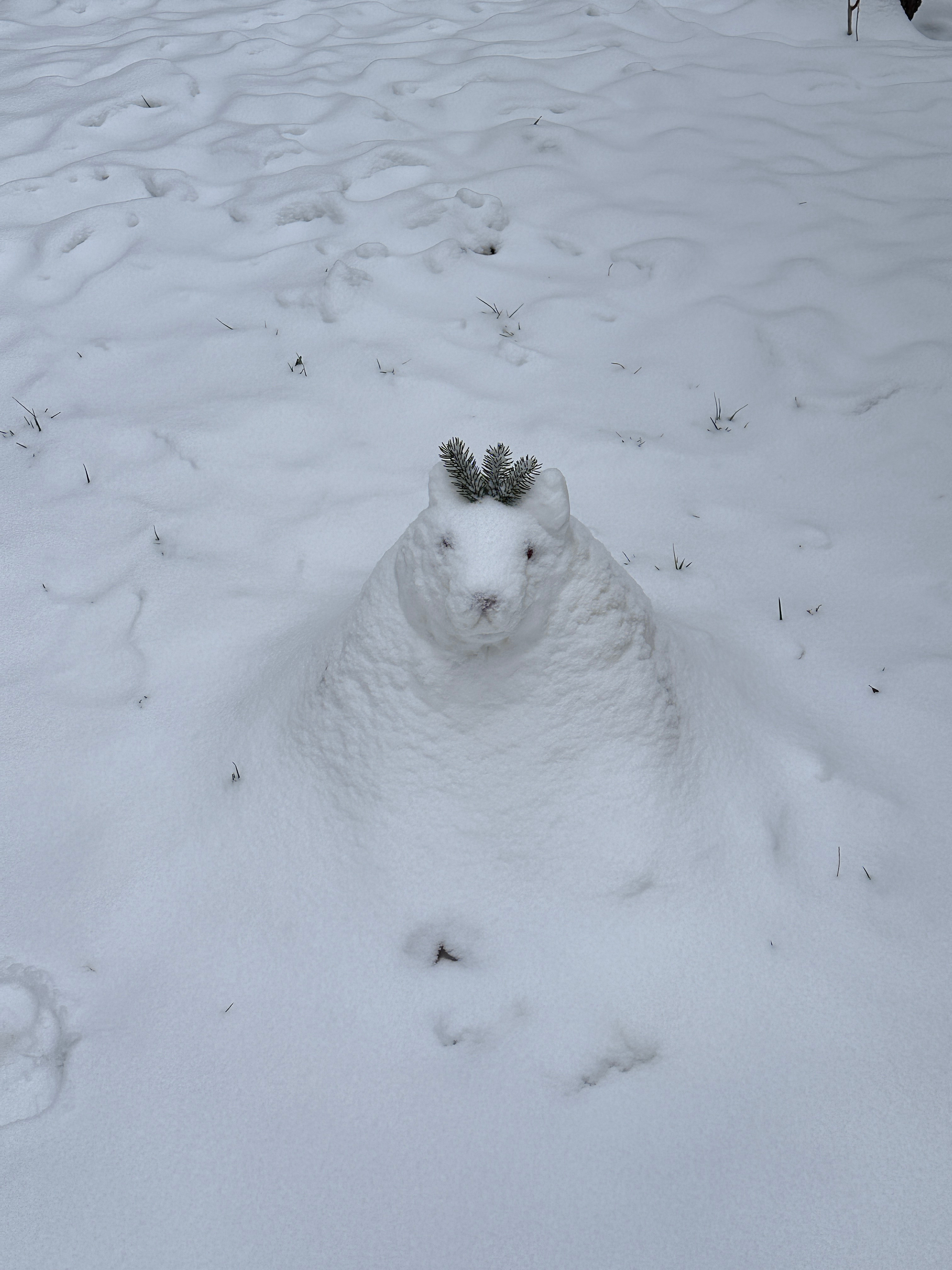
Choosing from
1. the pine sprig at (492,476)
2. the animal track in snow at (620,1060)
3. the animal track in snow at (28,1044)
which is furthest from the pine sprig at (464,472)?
the animal track in snow at (28,1044)

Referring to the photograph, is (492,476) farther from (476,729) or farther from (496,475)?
(476,729)

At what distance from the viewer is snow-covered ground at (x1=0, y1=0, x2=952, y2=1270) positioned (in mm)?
1522

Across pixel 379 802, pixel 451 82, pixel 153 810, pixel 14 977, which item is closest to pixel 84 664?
pixel 153 810

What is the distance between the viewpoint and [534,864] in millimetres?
1784

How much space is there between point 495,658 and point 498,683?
6 centimetres

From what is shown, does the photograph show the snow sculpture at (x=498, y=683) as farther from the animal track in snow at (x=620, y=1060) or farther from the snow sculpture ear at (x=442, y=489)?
the animal track in snow at (x=620, y=1060)

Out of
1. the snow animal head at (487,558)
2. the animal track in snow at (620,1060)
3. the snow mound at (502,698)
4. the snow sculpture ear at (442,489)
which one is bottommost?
the animal track in snow at (620,1060)

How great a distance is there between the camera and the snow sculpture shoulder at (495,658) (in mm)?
1623

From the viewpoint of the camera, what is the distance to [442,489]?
1.65m

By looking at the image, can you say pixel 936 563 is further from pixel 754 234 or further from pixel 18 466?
pixel 18 466

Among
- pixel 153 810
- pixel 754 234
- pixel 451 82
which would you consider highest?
pixel 451 82

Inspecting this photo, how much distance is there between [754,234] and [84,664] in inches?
131

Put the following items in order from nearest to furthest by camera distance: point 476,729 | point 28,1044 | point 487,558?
1. point 487,558
2. point 28,1044
3. point 476,729

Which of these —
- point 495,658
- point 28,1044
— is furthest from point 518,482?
point 28,1044
